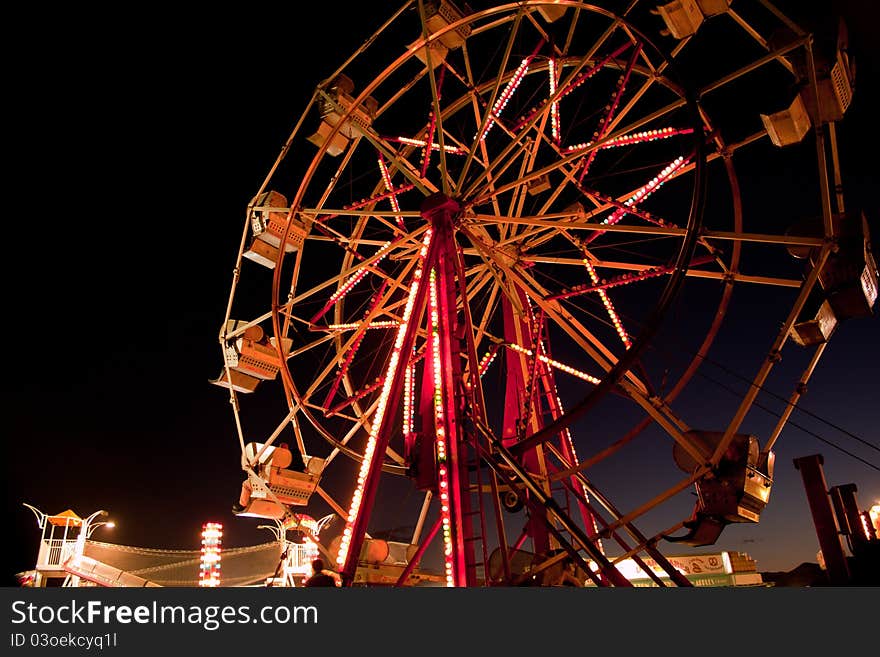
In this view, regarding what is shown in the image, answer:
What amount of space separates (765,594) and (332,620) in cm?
216

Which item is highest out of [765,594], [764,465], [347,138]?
[347,138]

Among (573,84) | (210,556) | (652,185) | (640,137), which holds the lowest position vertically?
(210,556)

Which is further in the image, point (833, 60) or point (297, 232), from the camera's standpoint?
point (297, 232)

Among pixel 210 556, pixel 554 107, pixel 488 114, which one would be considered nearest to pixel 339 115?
pixel 488 114

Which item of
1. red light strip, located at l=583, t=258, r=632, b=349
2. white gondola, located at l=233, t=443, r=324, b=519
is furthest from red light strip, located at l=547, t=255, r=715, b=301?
white gondola, located at l=233, t=443, r=324, b=519

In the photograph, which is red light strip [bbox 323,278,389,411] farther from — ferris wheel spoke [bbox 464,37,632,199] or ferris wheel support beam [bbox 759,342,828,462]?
ferris wheel support beam [bbox 759,342,828,462]

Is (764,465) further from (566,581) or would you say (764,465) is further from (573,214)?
(573,214)

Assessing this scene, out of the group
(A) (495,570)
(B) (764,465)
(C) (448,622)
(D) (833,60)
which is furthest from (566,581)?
(D) (833,60)

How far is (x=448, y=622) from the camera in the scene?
10.2 feet

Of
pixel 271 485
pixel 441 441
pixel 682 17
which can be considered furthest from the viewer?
pixel 271 485

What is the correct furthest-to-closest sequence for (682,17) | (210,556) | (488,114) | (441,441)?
(210,556) → (488,114) → (682,17) → (441,441)

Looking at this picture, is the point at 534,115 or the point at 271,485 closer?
the point at 534,115

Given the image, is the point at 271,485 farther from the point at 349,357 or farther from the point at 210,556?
the point at 210,556

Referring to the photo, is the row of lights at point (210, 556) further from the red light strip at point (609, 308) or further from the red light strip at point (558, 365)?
the red light strip at point (609, 308)
